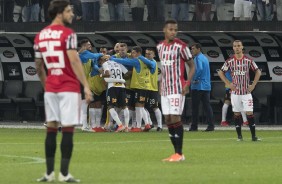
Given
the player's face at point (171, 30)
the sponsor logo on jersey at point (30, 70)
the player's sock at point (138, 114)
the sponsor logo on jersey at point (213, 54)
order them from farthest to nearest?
the sponsor logo on jersey at point (30, 70) → the sponsor logo on jersey at point (213, 54) → the player's sock at point (138, 114) → the player's face at point (171, 30)

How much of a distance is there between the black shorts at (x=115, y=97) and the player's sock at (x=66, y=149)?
15596 millimetres

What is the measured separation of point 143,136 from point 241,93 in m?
3.72

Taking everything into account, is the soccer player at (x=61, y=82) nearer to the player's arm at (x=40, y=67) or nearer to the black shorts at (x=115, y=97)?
the player's arm at (x=40, y=67)

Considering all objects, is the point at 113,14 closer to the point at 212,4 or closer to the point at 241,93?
the point at 212,4

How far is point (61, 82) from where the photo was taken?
13.7 m

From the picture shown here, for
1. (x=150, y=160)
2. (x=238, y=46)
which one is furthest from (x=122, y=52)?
(x=150, y=160)

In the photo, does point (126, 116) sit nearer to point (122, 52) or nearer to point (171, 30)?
point (122, 52)

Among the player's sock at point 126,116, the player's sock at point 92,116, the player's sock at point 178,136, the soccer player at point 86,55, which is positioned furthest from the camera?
the player's sock at point 92,116

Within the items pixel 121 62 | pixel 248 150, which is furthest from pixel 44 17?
pixel 248 150

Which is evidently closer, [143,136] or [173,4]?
[143,136]

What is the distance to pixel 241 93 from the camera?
78.5 feet

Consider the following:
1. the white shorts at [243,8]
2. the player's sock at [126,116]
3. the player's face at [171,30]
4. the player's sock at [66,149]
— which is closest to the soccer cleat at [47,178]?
the player's sock at [66,149]

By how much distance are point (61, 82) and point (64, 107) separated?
32 cm

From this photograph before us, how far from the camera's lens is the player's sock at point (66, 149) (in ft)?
44.3
